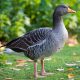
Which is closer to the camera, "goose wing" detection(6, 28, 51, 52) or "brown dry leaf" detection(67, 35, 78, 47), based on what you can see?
"goose wing" detection(6, 28, 51, 52)

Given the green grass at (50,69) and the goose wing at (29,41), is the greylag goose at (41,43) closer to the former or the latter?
the goose wing at (29,41)

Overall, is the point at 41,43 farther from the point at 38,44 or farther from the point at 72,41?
the point at 72,41

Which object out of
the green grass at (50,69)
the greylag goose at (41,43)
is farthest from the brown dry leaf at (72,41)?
the greylag goose at (41,43)

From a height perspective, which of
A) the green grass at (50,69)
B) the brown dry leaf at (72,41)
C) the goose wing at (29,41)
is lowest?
the green grass at (50,69)

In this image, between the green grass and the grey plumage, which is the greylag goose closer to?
the grey plumage

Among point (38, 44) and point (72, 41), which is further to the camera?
point (72, 41)

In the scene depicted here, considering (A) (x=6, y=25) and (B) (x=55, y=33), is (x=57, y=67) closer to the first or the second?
(B) (x=55, y=33)

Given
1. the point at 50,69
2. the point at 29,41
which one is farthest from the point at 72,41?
Answer: the point at 29,41

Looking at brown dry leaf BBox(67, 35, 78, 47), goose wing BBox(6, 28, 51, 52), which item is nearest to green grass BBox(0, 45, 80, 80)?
goose wing BBox(6, 28, 51, 52)

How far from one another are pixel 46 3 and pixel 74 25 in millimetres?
1120

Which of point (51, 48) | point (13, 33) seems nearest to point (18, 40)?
point (51, 48)

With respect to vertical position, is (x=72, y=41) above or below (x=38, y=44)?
above

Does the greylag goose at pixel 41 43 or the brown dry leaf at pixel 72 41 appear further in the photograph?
the brown dry leaf at pixel 72 41

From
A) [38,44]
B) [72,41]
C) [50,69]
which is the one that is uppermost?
[72,41]
